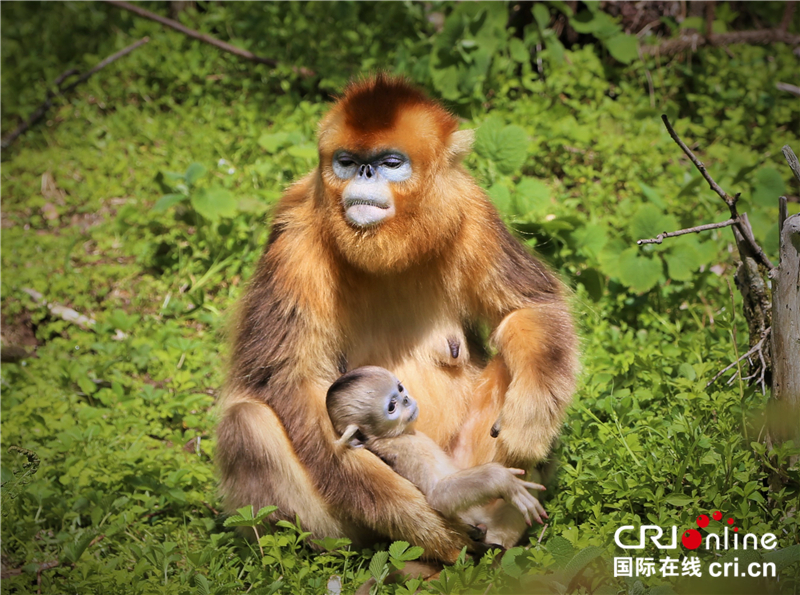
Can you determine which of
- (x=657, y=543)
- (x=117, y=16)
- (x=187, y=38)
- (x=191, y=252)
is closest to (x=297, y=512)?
(x=657, y=543)

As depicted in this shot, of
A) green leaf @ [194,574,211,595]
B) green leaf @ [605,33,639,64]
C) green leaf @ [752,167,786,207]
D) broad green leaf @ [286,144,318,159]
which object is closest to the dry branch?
green leaf @ [605,33,639,64]

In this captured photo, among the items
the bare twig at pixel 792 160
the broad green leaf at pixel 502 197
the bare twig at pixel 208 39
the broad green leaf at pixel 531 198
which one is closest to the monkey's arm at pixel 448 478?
the bare twig at pixel 792 160

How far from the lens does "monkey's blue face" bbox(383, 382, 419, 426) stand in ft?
11.1

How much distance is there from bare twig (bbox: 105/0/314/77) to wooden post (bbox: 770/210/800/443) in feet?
16.7

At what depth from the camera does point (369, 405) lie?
11.0 feet

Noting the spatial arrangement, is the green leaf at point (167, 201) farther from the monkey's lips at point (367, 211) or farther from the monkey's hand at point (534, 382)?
the monkey's hand at point (534, 382)

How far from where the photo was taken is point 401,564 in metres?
3.12

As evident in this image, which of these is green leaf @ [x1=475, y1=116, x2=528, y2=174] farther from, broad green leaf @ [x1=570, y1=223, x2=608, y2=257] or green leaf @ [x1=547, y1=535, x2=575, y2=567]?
green leaf @ [x1=547, y1=535, x2=575, y2=567]

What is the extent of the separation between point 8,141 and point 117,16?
2.11 metres

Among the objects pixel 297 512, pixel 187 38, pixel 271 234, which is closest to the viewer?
pixel 297 512

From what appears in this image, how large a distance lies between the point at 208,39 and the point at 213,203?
2.58 m

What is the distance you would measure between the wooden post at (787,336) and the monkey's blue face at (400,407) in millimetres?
1398

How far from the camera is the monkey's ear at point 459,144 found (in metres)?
3.38

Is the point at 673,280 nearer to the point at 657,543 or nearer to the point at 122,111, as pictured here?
the point at 657,543
